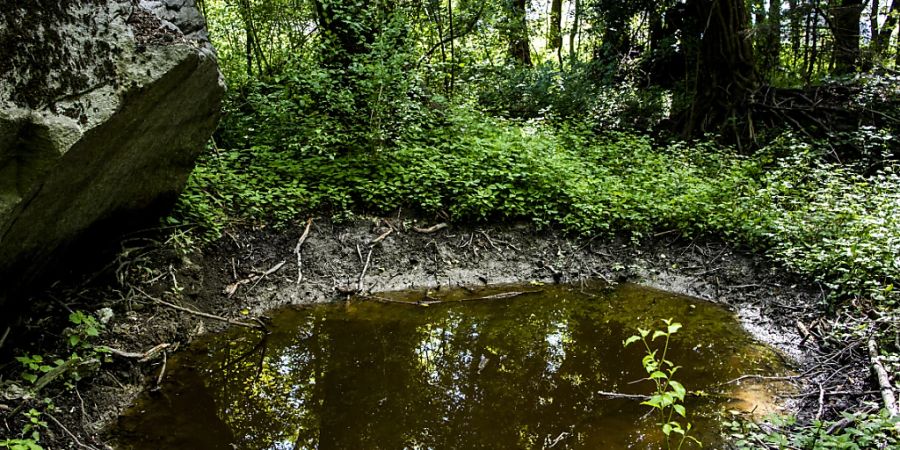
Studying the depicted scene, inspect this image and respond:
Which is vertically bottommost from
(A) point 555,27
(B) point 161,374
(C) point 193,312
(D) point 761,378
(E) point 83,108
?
(D) point 761,378

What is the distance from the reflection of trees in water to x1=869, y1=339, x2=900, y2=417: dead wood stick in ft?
4.41

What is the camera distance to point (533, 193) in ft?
21.5

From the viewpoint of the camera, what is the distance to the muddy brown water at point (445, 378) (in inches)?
132

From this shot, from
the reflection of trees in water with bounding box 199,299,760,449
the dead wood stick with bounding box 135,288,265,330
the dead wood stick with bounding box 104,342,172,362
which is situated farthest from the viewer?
the dead wood stick with bounding box 135,288,265,330

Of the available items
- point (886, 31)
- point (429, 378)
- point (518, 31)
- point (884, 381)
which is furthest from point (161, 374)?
point (886, 31)

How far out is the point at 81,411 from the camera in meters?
3.36

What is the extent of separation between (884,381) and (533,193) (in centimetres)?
382

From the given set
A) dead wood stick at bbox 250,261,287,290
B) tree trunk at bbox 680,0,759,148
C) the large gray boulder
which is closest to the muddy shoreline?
dead wood stick at bbox 250,261,287,290

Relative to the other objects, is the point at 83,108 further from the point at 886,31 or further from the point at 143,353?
the point at 886,31

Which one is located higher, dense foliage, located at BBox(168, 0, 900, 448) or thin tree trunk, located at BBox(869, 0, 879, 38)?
thin tree trunk, located at BBox(869, 0, 879, 38)

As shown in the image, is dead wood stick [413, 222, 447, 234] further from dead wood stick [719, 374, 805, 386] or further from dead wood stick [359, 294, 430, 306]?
dead wood stick [719, 374, 805, 386]

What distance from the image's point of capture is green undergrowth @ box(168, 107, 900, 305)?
5469 millimetres

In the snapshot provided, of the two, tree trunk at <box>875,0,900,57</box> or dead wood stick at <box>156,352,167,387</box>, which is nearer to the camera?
dead wood stick at <box>156,352,167,387</box>

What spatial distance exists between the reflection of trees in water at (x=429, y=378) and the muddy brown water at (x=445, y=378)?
0.5 inches
